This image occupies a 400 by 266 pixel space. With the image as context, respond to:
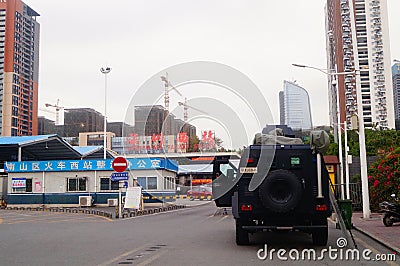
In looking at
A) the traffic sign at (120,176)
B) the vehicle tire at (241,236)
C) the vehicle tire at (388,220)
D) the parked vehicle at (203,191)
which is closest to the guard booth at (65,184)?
the parked vehicle at (203,191)

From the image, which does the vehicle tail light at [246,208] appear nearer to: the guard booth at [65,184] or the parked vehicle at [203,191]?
the parked vehicle at [203,191]

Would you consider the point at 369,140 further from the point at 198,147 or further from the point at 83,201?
the point at 198,147

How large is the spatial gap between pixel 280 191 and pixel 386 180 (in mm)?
13814

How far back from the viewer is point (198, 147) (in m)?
11.8

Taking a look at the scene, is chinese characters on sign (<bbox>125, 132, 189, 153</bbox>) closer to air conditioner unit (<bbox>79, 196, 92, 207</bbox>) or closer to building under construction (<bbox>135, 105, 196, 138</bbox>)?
building under construction (<bbox>135, 105, 196, 138</bbox>)

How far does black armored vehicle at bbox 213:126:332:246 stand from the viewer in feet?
31.4

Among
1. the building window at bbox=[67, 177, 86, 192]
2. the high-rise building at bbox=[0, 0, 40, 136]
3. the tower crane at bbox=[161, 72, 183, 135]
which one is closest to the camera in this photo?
the tower crane at bbox=[161, 72, 183, 135]

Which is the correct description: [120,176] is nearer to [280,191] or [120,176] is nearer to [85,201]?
[85,201]

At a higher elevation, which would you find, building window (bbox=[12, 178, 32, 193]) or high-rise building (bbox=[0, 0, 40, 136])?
high-rise building (bbox=[0, 0, 40, 136])

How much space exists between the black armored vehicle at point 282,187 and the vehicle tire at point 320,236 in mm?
21

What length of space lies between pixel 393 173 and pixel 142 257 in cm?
1559

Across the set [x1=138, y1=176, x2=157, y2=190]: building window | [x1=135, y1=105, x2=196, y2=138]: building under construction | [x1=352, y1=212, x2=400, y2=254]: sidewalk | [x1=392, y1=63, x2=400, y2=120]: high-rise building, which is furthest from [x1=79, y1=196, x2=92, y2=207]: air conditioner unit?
[x1=392, y1=63, x2=400, y2=120]: high-rise building

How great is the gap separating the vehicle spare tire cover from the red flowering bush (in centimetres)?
1277

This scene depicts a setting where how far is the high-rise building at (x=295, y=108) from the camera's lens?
12859 millimetres
